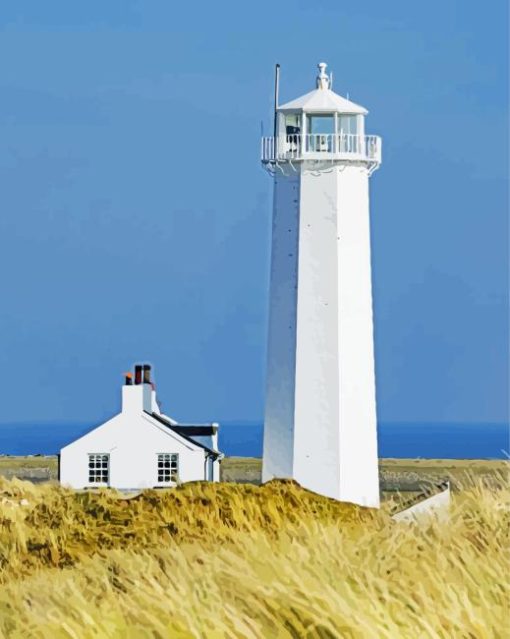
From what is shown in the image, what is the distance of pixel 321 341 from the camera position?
102 feet

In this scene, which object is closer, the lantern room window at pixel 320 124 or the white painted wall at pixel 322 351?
the white painted wall at pixel 322 351

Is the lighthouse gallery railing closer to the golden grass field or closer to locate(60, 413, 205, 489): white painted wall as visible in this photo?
locate(60, 413, 205, 489): white painted wall

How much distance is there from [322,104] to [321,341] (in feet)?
17.2

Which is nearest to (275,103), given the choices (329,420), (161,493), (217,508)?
(329,420)

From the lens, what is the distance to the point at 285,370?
3127 cm

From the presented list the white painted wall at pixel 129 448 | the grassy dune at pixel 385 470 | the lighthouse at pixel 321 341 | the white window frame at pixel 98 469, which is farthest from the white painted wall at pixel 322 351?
the grassy dune at pixel 385 470

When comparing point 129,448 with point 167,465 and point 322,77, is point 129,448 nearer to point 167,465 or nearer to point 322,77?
point 167,465

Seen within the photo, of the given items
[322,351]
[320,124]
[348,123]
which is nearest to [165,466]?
[322,351]

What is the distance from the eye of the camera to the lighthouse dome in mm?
33344

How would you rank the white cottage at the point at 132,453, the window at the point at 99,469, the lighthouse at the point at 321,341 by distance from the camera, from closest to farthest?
the lighthouse at the point at 321,341 < the white cottage at the point at 132,453 < the window at the point at 99,469

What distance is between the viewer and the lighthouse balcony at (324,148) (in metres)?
32.5

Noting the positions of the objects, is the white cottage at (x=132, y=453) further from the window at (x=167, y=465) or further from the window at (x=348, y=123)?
the window at (x=348, y=123)

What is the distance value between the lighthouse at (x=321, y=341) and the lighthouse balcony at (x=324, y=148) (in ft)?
0.85

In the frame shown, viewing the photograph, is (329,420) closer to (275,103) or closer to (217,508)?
(275,103)
